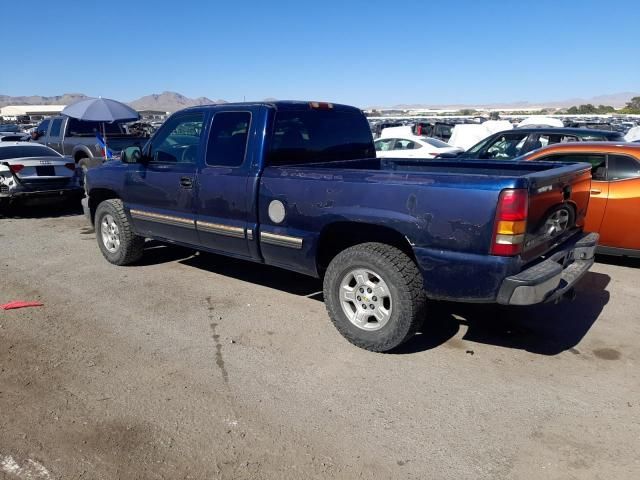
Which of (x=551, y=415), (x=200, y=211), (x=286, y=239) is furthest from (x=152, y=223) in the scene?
(x=551, y=415)

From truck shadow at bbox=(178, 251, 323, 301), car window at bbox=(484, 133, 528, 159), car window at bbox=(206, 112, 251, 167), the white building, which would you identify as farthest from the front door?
the white building

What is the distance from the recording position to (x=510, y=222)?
3.26m

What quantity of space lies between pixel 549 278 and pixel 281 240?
2.15 m

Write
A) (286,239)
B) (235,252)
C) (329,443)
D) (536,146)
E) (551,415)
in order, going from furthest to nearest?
(536,146), (235,252), (286,239), (551,415), (329,443)

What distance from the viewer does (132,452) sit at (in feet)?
9.43

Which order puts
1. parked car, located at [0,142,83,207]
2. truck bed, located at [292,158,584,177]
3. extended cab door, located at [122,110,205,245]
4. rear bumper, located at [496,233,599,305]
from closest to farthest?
rear bumper, located at [496,233,599,305] < truck bed, located at [292,158,584,177] < extended cab door, located at [122,110,205,245] < parked car, located at [0,142,83,207]

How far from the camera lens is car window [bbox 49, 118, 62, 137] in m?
13.5

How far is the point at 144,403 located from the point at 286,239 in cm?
175

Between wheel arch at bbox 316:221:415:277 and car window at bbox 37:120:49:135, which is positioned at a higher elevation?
car window at bbox 37:120:49:135

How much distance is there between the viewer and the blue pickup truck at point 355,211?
341cm

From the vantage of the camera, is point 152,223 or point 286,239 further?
point 152,223

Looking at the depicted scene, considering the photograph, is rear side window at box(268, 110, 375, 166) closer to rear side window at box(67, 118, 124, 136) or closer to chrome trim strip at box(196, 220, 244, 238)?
chrome trim strip at box(196, 220, 244, 238)

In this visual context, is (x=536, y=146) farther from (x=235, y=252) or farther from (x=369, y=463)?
(x=369, y=463)

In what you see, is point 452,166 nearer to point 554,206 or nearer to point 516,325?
point 554,206
